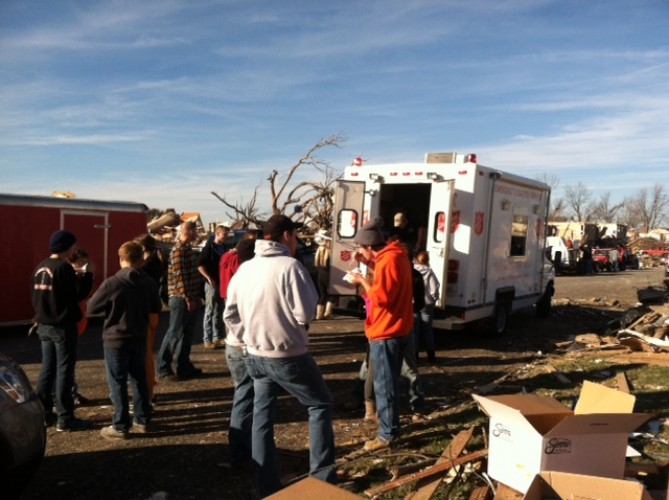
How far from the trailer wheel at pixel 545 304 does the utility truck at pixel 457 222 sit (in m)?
2.50

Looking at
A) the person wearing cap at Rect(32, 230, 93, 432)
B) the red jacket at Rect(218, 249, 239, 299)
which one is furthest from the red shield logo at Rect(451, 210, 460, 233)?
the person wearing cap at Rect(32, 230, 93, 432)

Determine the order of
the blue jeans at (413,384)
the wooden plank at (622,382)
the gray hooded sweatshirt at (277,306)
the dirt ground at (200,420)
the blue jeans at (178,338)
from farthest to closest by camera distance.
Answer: the blue jeans at (178,338)
the wooden plank at (622,382)
the blue jeans at (413,384)
the dirt ground at (200,420)
the gray hooded sweatshirt at (277,306)

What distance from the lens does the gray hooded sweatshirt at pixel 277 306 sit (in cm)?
391

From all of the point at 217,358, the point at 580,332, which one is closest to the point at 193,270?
the point at 217,358

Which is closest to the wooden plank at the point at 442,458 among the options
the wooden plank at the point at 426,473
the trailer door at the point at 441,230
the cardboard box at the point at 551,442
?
the wooden plank at the point at 426,473

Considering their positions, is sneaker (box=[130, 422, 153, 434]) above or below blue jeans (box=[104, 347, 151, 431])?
below

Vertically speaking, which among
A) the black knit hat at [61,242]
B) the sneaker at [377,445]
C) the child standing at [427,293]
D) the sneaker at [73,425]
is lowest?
the sneaker at [73,425]

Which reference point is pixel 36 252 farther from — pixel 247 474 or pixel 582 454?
pixel 582 454

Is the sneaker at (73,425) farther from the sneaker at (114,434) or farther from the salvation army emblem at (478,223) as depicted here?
the salvation army emblem at (478,223)

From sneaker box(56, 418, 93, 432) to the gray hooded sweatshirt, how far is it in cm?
254

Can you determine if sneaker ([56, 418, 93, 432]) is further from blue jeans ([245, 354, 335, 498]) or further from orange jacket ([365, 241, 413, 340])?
orange jacket ([365, 241, 413, 340])

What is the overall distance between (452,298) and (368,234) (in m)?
4.59

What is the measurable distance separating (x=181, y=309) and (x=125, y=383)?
208 cm

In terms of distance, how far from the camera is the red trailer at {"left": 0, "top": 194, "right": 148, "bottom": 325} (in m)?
11.1
